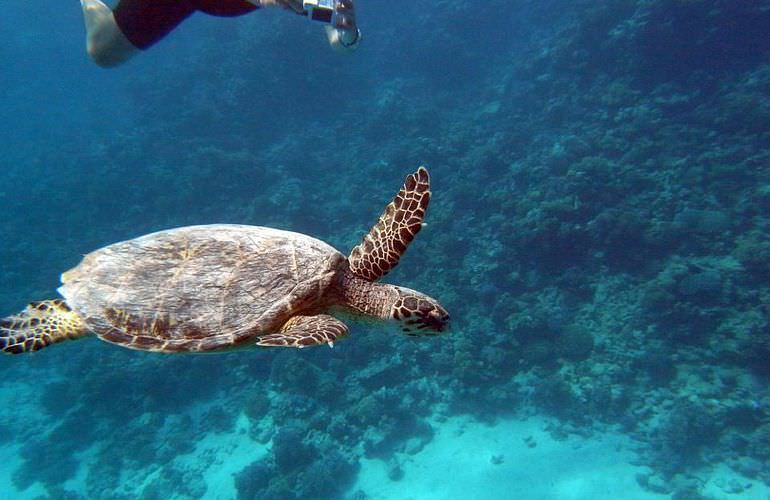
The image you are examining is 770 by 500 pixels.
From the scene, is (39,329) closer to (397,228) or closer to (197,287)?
(197,287)

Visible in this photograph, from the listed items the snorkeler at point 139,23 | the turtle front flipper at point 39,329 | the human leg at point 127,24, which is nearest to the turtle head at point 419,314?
the turtle front flipper at point 39,329

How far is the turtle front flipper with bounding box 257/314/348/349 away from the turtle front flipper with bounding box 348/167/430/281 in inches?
29.8

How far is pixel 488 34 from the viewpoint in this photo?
30.6 m

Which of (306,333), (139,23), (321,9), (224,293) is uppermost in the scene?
(139,23)

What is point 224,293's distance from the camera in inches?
126

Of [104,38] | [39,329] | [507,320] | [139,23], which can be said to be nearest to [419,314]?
[39,329]

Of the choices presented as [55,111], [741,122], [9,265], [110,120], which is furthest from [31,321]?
[55,111]

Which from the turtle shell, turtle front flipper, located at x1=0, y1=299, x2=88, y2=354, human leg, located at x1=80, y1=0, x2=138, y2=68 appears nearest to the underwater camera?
the turtle shell

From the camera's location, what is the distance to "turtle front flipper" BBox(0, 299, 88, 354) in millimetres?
3342

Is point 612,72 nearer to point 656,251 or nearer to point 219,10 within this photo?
point 656,251

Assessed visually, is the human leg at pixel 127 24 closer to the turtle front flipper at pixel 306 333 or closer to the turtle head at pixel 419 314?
the turtle front flipper at pixel 306 333

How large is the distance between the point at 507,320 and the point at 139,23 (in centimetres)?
985

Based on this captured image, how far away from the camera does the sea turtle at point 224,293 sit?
3107 millimetres

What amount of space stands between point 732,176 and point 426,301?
13.4m
